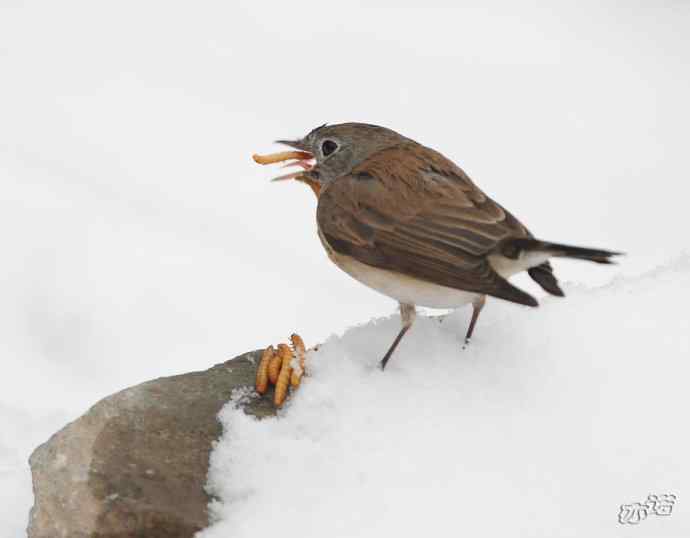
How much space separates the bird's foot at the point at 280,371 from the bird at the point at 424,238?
377 mm

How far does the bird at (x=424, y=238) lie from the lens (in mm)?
4340

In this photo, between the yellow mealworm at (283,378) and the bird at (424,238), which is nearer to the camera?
the bird at (424,238)

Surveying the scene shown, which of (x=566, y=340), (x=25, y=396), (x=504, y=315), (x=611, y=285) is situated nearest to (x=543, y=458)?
(x=566, y=340)

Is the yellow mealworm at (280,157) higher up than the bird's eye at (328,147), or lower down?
lower down

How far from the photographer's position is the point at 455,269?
4352mm

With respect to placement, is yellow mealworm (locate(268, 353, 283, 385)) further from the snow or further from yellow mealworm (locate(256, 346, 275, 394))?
the snow

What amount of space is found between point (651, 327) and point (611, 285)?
532 mm

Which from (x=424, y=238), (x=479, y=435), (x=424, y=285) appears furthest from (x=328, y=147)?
(x=479, y=435)

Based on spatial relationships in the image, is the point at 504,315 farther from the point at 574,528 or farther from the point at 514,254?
the point at 574,528

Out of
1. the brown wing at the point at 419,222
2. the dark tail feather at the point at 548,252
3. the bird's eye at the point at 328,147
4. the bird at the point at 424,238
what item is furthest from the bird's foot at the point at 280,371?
the bird's eye at the point at 328,147

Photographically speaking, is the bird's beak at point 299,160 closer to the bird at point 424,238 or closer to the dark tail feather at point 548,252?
the bird at point 424,238

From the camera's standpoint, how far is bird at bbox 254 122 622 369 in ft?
14.2

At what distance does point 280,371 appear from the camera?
460cm

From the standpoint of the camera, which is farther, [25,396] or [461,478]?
[25,396]
